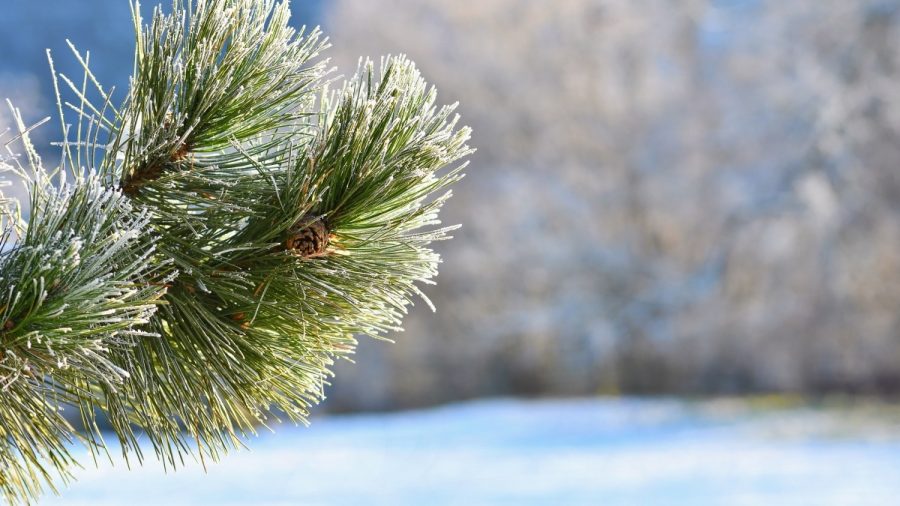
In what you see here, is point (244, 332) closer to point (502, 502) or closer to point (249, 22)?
point (249, 22)

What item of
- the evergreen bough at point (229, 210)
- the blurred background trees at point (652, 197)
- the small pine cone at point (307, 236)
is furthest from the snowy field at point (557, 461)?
the small pine cone at point (307, 236)

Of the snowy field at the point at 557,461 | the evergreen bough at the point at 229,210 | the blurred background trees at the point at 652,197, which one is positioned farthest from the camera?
the blurred background trees at the point at 652,197

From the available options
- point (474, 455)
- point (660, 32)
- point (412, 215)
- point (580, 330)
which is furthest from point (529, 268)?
point (412, 215)

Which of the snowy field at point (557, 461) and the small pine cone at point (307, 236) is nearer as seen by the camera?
the small pine cone at point (307, 236)

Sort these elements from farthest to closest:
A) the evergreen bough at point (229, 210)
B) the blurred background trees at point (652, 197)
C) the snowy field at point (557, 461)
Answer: the blurred background trees at point (652, 197) → the snowy field at point (557, 461) → the evergreen bough at point (229, 210)

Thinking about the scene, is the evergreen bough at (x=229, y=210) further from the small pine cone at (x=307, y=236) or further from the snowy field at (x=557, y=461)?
the snowy field at (x=557, y=461)

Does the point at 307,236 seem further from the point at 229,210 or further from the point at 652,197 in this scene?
the point at 652,197
